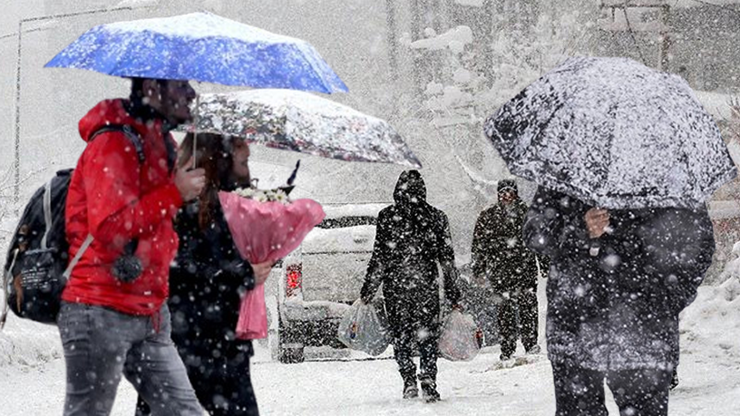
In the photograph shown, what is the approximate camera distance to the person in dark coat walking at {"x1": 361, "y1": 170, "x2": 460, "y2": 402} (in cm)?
988

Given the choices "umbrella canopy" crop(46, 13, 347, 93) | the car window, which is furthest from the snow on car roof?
"umbrella canopy" crop(46, 13, 347, 93)

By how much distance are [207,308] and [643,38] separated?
2200 cm

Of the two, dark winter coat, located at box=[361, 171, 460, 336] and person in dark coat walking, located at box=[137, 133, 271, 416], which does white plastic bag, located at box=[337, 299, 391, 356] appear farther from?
person in dark coat walking, located at box=[137, 133, 271, 416]

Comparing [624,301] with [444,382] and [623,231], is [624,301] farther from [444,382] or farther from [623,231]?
[444,382]

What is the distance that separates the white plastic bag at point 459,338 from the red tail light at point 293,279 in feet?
8.94

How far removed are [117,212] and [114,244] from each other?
0.13 meters

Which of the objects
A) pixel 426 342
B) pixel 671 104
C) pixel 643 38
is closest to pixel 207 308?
pixel 671 104

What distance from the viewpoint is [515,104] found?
5.23 metres

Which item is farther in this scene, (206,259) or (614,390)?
(206,259)

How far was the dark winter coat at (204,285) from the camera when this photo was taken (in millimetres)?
5164

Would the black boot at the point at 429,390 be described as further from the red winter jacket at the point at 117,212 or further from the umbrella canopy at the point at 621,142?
the red winter jacket at the point at 117,212

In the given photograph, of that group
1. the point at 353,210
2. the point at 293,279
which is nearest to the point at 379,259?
the point at 293,279

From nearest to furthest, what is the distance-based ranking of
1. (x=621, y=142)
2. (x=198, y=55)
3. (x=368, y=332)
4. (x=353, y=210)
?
1. (x=621, y=142)
2. (x=198, y=55)
3. (x=368, y=332)
4. (x=353, y=210)

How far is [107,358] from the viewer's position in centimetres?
425
